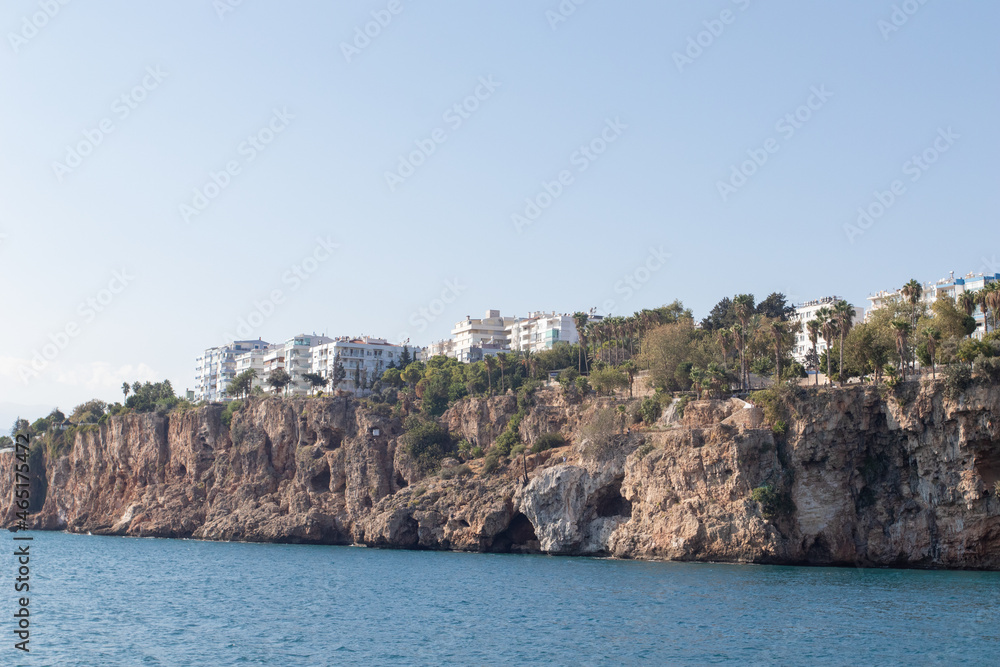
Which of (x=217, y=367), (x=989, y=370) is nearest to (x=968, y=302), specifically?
(x=989, y=370)

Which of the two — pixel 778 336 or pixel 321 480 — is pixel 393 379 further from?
pixel 778 336

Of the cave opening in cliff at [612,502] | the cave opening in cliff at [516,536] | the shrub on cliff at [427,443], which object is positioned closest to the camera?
the cave opening in cliff at [612,502]

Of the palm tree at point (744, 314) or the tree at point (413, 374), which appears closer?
the palm tree at point (744, 314)

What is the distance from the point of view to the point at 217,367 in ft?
529

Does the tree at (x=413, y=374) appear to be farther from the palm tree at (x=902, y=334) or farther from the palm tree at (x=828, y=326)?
the palm tree at (x=902, y=334)

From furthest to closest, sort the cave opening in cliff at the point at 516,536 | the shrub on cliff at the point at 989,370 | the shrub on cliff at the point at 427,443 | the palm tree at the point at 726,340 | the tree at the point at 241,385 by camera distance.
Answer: the tree at the point at 241,385
the shrub on cliff at the point at 427,443
the cave opening in cliff at the point at 516,536
the palm tree at the point at 726,340
the shrub on cliff at the point at 989,370

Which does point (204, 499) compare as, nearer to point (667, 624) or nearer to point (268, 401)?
point (268, 401)

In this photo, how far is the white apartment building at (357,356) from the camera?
128875mm

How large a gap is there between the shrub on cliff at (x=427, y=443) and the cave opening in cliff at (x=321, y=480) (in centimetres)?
808

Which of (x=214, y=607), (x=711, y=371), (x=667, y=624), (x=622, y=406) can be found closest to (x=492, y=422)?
(x=622, y=406)

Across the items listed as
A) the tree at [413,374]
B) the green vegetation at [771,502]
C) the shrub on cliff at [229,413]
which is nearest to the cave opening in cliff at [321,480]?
the shrub on cliff at [229,413]

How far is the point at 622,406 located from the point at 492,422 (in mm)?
14683

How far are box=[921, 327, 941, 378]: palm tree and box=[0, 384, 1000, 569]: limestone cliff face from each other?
3.84 metres

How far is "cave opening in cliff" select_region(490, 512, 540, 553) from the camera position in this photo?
69562mm
